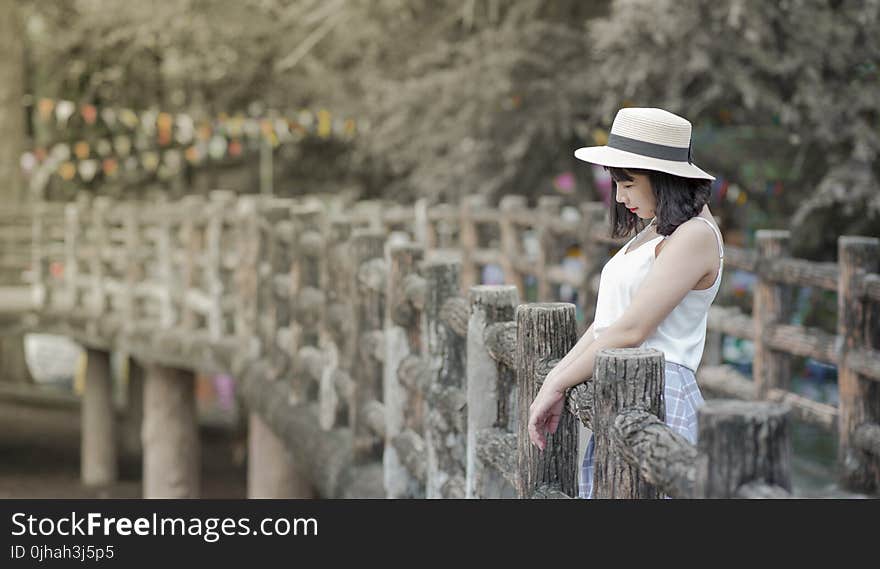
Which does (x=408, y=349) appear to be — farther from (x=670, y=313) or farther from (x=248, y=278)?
(x=248, y=278)

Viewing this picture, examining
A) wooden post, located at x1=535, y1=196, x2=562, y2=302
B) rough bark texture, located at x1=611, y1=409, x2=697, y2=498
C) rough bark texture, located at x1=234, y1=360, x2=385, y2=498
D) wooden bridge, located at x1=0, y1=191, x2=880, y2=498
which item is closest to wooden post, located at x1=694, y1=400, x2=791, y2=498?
wooden bridge, located at x1=0, y1=191, x2=880, y2=498

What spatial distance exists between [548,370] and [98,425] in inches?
466

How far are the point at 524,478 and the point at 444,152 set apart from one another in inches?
417

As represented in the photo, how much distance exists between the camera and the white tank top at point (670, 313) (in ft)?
11.9

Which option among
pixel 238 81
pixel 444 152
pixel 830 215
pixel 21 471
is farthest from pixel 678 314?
pixel 238 81

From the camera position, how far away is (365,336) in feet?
23.1

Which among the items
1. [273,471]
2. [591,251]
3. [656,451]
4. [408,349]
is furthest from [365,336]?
[656,451]

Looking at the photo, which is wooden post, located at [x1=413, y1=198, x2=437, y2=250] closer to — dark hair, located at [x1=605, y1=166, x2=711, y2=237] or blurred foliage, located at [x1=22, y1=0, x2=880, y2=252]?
blurred foliage, located at [x1=22, y1=0, x2=880, y2=252]

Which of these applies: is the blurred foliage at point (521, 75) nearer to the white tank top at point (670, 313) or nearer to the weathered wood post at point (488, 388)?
the weathered wood post at point (488, 388)

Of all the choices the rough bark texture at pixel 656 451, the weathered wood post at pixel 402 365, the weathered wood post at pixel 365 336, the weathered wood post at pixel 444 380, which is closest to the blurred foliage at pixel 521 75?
the weathered wood post at pixel 365 336

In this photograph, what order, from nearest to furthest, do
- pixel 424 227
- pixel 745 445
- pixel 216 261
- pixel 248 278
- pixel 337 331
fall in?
1. pixel 745 445
2. pixel 337 331
3. pixel 248 278
4. pixel 216 261
5. pixel 424 227

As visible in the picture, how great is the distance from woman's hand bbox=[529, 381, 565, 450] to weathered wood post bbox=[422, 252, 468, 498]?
1.38 m
